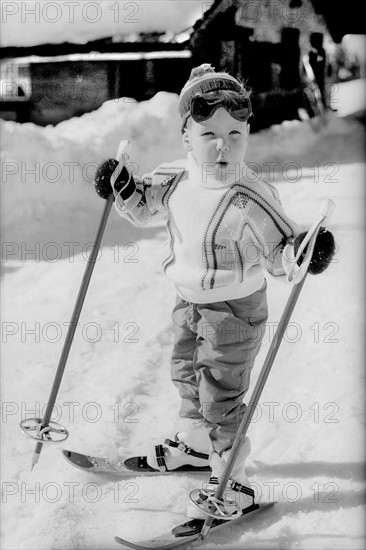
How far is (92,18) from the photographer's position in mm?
3012

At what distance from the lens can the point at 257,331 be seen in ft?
6.43

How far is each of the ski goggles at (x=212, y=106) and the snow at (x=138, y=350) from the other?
94 centimetres

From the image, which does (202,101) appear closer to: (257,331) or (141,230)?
(257,331)

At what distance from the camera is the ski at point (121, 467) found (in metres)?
2.19

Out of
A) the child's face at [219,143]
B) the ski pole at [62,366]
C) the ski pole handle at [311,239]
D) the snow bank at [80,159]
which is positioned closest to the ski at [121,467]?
the ski pole at [62,366]

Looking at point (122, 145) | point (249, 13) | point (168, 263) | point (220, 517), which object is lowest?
point (220, 517)

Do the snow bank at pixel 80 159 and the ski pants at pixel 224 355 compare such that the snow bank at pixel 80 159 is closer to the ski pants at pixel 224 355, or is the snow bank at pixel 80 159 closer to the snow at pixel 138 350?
the snow at pixel 138 350

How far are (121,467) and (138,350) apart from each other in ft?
1.71

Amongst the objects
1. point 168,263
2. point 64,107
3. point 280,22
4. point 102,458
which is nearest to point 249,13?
point 280,22

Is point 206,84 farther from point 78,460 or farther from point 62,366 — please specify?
point 78,460

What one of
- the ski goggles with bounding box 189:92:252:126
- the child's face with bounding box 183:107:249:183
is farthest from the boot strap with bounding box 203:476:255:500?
the ski goggles with bounding box 189:92:252:126

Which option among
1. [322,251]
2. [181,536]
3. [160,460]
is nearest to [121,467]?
[160,460]

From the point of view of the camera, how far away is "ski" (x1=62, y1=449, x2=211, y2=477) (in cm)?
219

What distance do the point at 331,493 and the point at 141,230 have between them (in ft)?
4.81
